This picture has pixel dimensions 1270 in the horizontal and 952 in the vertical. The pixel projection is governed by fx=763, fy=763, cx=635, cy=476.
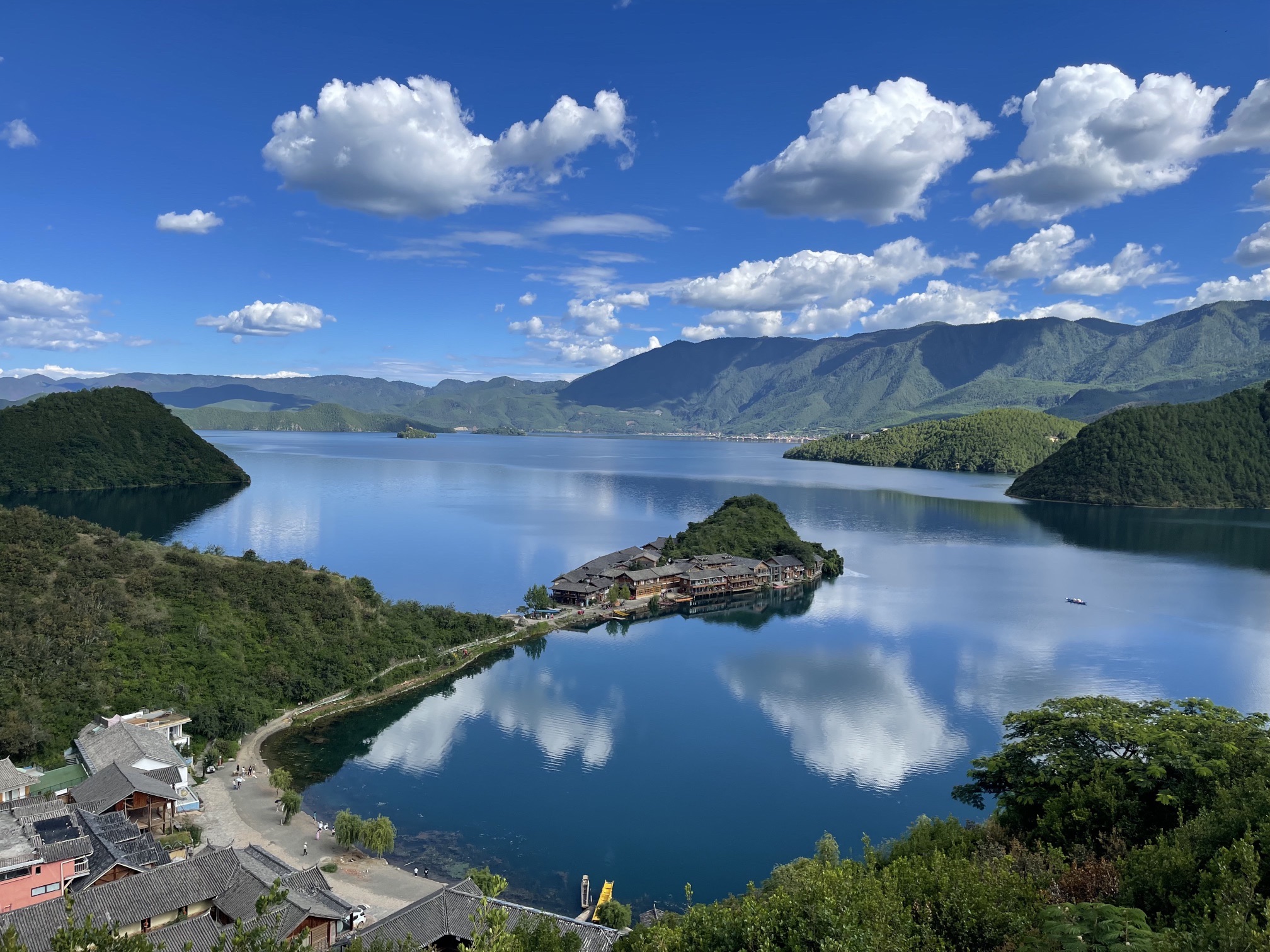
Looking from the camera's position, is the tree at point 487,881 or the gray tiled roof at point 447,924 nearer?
the tree at point 487,881

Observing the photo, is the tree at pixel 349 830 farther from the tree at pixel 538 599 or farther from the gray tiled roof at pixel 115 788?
the tree at pixel 538 599

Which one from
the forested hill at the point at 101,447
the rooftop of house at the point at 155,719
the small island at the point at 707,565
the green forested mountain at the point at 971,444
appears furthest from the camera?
the green forested mountain at the point at 971,444

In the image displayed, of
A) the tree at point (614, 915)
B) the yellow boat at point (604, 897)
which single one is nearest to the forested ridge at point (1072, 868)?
the tree at point (614, 915)

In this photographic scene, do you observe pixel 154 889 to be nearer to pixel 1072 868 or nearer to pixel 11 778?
pixel 11 778

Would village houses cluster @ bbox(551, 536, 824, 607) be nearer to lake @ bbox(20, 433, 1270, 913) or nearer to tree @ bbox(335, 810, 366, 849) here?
lake @ bbox(20, 433, 1270, 913)

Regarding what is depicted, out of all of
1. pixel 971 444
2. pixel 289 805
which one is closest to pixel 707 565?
pixel 289 805
